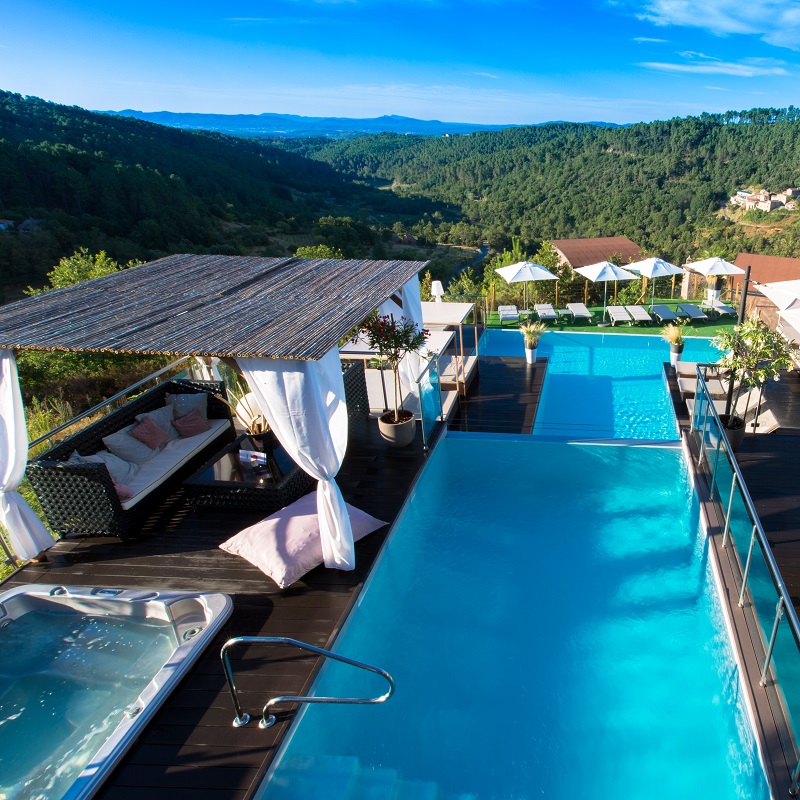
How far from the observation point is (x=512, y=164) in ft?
233

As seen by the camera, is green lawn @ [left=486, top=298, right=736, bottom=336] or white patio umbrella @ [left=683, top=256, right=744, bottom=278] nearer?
green lawn @ [left=486, top=298, right=736, bottom=336]

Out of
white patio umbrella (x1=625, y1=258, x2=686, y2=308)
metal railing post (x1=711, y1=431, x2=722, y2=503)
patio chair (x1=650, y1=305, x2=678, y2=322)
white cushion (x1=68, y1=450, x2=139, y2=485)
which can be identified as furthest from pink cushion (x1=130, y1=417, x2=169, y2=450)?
white patio umbrella (x1=625, y1=258, x2=686, y2=308)

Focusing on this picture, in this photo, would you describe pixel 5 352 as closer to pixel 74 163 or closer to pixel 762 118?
pixel 74 163

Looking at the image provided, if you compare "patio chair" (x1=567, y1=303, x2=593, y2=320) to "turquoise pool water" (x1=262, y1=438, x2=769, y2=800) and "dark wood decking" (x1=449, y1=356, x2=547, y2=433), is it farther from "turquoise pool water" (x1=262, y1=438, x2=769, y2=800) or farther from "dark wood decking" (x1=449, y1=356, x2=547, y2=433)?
"turquoise pool water" (x1=262, y1=438, x2=769, y2=800)

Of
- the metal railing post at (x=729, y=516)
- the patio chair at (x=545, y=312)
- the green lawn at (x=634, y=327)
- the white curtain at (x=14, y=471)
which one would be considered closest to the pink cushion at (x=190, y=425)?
the white curtain at (x=14, y=471)

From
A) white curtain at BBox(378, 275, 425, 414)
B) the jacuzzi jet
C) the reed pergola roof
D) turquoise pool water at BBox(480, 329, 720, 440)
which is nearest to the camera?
the jacuzzi jet

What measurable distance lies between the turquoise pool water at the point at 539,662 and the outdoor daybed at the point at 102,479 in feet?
7.83

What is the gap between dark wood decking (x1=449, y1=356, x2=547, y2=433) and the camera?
7.61m

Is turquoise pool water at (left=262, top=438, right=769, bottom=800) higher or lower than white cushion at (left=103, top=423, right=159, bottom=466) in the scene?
lower

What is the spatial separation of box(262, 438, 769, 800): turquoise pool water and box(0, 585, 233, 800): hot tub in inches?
37.2

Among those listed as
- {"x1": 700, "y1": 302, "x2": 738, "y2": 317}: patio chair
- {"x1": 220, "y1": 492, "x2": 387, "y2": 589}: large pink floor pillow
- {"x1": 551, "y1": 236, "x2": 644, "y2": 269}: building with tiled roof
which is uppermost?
{"x1": 220, "y1": 492, "x2": 387, "y2": 589}: large pink floor pillow

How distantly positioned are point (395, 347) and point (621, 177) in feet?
207

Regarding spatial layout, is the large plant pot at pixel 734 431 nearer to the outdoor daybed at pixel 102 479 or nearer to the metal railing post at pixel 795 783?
the metal railing post at pixel 795 783

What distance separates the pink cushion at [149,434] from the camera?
6.00 metres
